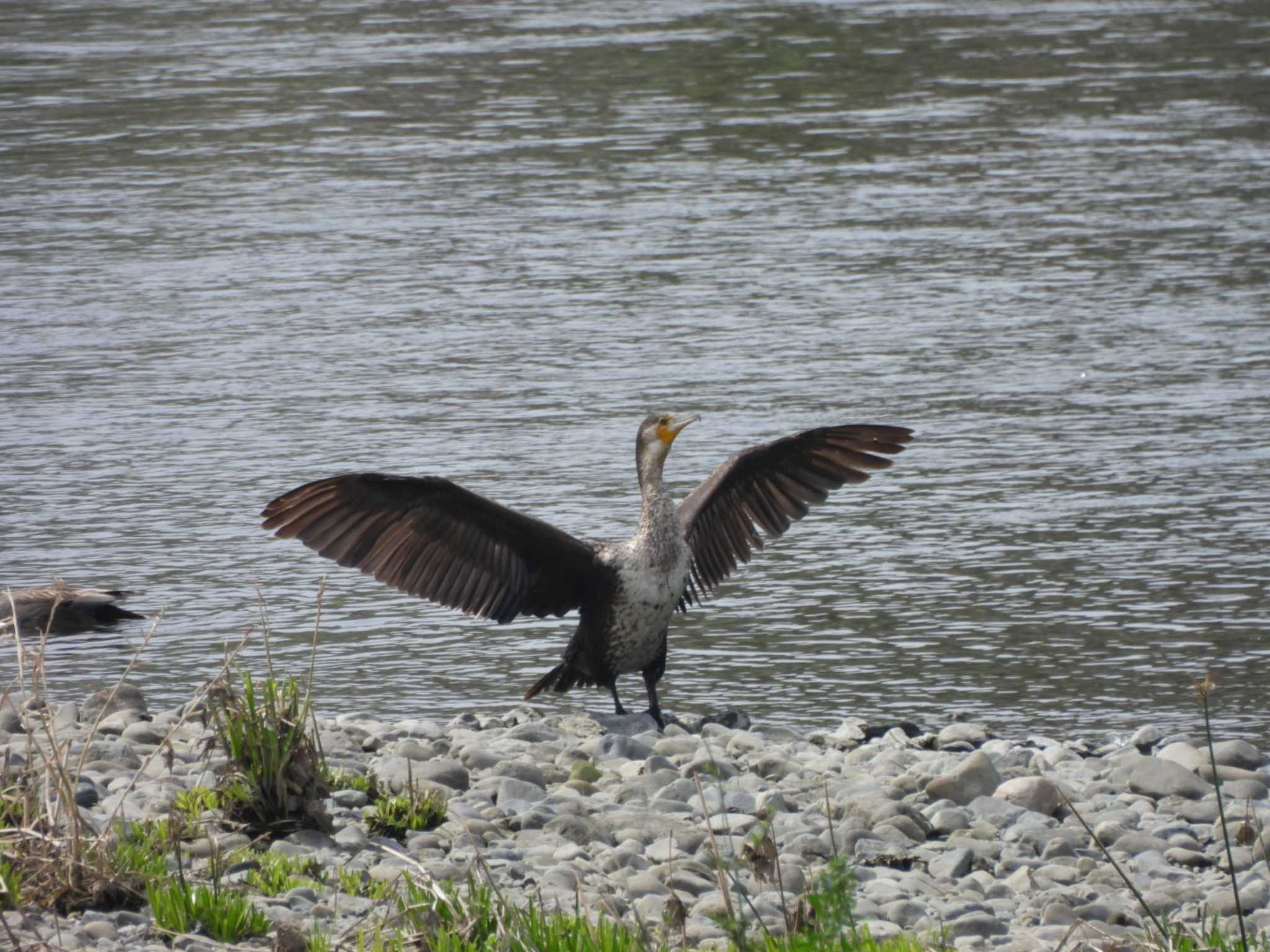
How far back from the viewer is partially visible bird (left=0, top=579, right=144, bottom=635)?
9273 mm

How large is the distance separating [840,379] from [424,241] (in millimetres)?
5820

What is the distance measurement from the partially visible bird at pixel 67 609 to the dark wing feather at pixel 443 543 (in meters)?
1.67

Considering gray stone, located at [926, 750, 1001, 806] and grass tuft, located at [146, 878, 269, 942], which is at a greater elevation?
grass tuft, located at [146, 878, 269, 942]

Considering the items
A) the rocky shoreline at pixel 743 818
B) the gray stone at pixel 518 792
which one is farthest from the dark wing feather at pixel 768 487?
the gray stone at pixel 518 792

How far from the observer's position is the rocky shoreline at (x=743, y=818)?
586 cm

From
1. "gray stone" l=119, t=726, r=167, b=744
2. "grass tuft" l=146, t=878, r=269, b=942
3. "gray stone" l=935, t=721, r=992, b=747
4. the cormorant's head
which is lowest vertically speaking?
"gray stone" l=935, t=721, r=992, b=747

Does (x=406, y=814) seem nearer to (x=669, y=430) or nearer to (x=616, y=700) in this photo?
(x=616, y=700)

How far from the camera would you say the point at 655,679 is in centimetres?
841

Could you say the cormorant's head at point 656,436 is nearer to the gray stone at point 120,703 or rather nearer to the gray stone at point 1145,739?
the gray stone at point 1145,739

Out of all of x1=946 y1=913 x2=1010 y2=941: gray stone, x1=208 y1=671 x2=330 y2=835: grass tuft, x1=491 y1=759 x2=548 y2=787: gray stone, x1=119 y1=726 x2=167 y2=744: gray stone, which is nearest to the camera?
x1=946 y1=913 x2=1010 y2=941: gray stone

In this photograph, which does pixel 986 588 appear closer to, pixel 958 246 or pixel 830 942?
pixel 830 942

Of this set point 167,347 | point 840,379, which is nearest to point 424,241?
point 167,347

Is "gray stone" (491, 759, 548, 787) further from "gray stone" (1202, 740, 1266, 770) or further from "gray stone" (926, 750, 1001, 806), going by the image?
"gray stone" (1202, 740, 1266, 770)

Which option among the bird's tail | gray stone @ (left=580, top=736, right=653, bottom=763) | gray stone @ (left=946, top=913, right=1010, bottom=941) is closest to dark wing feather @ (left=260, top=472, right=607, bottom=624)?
the bird's tail
